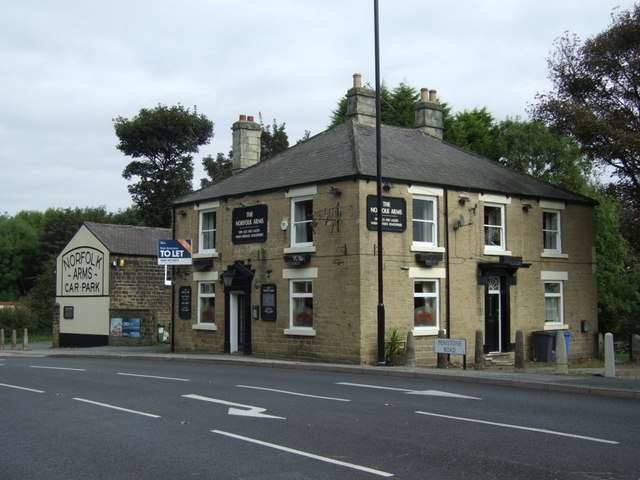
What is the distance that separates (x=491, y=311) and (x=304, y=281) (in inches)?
259

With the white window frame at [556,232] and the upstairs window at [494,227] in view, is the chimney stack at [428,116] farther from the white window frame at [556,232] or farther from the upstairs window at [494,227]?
the white window frame at [556,232]

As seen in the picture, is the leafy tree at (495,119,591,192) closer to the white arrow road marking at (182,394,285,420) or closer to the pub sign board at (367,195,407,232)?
the pub sign board at (367,195,407,232)

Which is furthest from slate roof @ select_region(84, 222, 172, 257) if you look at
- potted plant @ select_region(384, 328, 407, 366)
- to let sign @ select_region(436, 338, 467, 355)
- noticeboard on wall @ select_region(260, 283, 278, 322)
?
to let sign @ select_region(436, 338, 467, 355)

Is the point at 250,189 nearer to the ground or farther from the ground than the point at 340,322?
farther from the ground

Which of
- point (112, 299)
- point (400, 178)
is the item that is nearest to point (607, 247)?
point (400, 178)

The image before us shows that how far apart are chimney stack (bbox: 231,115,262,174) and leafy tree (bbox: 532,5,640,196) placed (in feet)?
37.1

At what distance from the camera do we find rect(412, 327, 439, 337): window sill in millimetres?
23109

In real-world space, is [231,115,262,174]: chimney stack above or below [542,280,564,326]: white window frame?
above

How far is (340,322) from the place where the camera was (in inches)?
890

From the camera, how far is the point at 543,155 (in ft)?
126

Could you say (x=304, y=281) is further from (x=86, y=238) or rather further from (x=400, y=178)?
(x=86, y=238)

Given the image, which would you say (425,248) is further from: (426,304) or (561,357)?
(561,357)

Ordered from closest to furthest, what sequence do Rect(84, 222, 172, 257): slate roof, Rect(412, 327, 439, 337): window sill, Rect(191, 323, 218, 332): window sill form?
Rect(412, 327, 439, 337): window sill < Rect(191, 323, 218, 332): window sill < Rect(84, 222, 172, 257): slate roof

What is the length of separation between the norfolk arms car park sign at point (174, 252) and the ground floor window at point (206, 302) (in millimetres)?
1162
